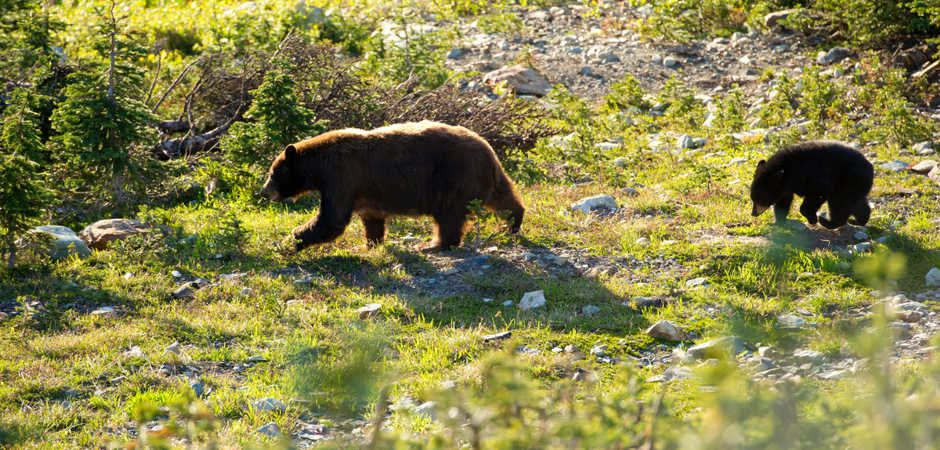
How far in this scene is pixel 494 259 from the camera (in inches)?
319

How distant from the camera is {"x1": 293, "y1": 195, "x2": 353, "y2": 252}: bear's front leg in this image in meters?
8.23

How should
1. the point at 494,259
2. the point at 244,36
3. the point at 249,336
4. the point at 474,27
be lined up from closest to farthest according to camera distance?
1. the point at 249,336
2. the point at 494,259
3. the point at 244,36
4. the point at 474,27

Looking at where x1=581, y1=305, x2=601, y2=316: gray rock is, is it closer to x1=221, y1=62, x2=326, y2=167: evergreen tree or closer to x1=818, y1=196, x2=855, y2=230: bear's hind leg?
x1=818, y1=196, x2=855, y2=230: bear's hind leg

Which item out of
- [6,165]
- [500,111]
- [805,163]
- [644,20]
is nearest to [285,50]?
[500,111]

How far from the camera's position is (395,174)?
8.32 meters

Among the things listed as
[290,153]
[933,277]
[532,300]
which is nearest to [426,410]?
[532,300]

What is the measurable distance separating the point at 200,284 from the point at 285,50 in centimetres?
581

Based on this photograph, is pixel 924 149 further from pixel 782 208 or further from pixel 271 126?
pixel 271 126

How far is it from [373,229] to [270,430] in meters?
4.26

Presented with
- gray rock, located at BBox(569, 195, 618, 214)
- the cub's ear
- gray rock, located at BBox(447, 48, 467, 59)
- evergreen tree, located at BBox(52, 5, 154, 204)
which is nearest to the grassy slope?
gray rock, located at BBox(569, 195, 618, 214)

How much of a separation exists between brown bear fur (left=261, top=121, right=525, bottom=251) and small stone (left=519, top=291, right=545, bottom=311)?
1.59 m

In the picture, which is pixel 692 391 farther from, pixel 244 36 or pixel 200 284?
pixel 244 36

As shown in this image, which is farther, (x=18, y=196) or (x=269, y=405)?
(x=18, y=196)

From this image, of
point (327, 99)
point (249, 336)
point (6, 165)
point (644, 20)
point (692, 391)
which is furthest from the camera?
point (644, 20)
